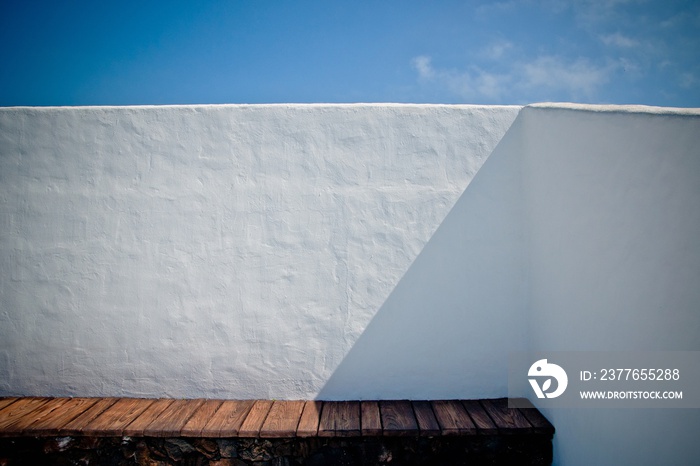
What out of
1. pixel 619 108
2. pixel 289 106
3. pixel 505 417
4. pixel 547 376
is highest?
pixel 289 106

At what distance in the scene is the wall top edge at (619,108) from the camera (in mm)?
1673

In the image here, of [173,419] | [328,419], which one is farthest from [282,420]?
[173,419]

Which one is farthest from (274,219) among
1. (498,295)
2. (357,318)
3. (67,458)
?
(67,458)

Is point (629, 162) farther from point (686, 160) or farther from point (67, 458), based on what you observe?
point (67, 458)

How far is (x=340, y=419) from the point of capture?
2.41m

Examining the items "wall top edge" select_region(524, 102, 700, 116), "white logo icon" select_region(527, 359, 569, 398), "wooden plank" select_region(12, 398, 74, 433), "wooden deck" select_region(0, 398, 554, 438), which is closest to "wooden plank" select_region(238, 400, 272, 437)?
"wooden deck" select_region(0, 398, 554, 438)

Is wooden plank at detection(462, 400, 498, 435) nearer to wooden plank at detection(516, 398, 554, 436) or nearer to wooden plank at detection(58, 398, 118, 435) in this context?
wooden plank at detection(516, 398, 554, 436)

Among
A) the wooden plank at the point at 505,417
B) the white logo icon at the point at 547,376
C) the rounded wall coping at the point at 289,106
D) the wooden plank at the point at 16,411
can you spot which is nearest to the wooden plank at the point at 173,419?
the wooden plank at the point at 16,411

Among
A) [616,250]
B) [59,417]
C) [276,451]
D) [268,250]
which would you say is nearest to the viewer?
[616,250]

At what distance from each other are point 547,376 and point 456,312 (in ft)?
2.40

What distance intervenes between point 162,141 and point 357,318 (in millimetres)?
2026

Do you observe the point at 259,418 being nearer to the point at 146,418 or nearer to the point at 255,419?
the point at 255,419

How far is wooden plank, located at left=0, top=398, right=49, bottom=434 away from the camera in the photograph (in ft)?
7.61

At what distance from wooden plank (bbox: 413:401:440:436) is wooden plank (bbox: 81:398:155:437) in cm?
195
